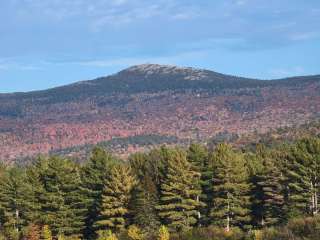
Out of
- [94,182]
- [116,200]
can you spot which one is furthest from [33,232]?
[116,200]

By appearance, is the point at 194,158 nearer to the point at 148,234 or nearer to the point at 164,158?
the point at 164,158

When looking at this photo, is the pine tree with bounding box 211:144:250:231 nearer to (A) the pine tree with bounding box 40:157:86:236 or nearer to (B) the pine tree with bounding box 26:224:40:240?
(A) the pine tree with bounding box 40:157:86:236

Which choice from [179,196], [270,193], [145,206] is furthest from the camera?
[145,206]

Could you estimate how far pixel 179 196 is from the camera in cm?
6600

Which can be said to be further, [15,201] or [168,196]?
[15,201]

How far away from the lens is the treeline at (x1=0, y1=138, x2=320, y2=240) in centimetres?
6219

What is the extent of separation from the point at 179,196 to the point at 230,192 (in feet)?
16.0

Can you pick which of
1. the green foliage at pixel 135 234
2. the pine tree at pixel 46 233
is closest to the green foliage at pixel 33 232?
the pine tree at pixel 46 233

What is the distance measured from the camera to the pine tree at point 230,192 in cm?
6431

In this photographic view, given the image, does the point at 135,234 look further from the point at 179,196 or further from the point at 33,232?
the point at 33,232

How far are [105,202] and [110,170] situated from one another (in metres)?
3.87

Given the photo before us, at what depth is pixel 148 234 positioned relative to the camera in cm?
6256

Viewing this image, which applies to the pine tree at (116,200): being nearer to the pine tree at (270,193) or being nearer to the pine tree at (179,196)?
the pine tree at (179,196)

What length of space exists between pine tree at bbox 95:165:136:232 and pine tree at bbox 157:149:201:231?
345cm
